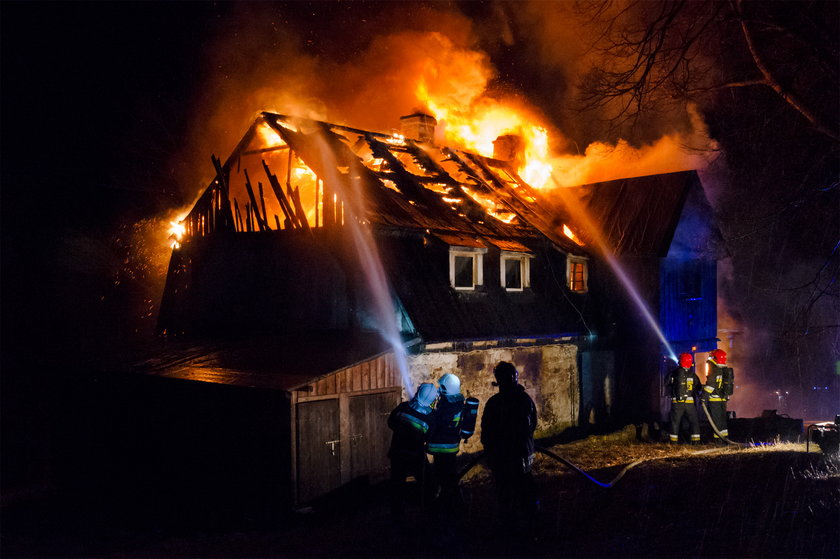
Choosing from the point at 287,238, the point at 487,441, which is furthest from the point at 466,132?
the point at 487,441

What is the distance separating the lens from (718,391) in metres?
16.7

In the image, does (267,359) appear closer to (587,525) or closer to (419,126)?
(587,525)

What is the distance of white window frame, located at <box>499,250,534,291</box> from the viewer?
17812mm

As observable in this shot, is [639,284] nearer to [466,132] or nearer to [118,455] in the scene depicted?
[466,132]

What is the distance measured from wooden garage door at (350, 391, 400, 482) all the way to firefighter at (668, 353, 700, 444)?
25.4 feet

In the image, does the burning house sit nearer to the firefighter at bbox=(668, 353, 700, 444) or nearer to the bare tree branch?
the firefighter at bbox=(668, 353, 700, 444)

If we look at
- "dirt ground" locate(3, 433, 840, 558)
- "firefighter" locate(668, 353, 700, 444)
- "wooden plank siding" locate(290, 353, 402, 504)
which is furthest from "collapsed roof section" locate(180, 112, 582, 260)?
"dirt ground" locate(3, 433, 840, 558)

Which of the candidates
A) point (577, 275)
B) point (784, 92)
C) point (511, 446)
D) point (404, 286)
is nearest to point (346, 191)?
point (404, 286)

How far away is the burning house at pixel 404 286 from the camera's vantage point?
1333cm

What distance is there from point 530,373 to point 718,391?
4.88 m

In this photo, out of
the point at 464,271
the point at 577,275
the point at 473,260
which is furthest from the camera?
the point at 577,275

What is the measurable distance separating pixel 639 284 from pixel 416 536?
1484 centimetres

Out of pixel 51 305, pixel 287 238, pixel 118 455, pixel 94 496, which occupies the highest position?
pixel 287 238

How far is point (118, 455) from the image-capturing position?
1541 centimetres
